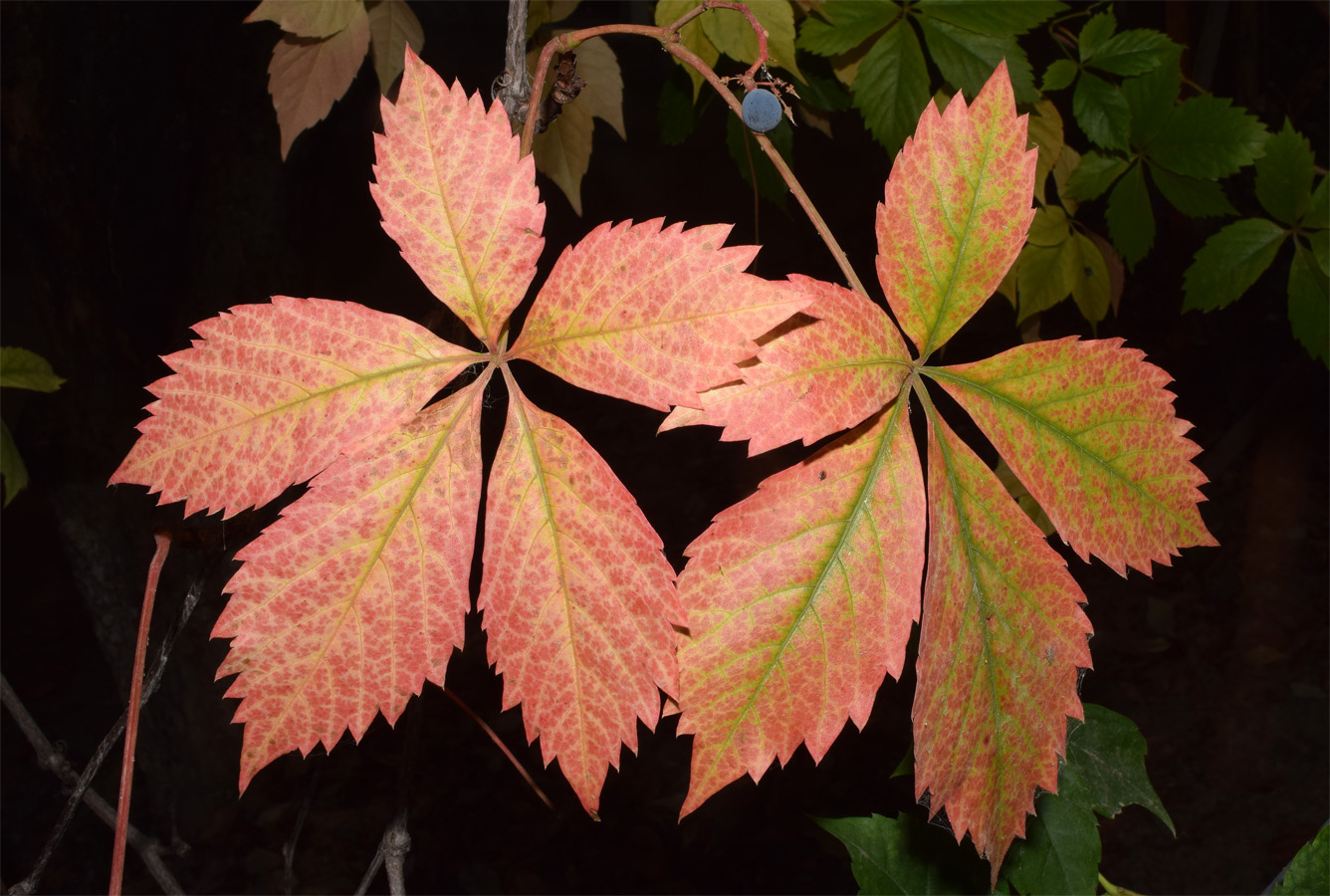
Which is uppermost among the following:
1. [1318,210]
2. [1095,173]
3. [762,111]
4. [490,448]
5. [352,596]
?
[762,111]

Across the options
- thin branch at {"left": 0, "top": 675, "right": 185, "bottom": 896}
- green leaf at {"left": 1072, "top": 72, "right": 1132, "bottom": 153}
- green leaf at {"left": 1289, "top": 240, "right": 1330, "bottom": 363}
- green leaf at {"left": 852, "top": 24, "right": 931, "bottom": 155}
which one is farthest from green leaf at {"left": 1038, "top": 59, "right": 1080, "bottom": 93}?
thin branch at {"left": 0, "top": 675, "right": 185, "bottom": 896}

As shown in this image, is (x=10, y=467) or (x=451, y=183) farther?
(x=10, y=467)

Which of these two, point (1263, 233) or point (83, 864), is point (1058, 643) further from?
point (83, 864)

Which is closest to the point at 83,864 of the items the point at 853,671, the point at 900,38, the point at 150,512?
the point at 150,512

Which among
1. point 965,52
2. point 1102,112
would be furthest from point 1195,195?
point 965,52

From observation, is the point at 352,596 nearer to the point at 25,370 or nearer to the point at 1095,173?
the point at 25,370

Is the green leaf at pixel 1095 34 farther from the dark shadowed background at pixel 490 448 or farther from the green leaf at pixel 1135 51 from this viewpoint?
the dark shadowed background at pixel 490 448
